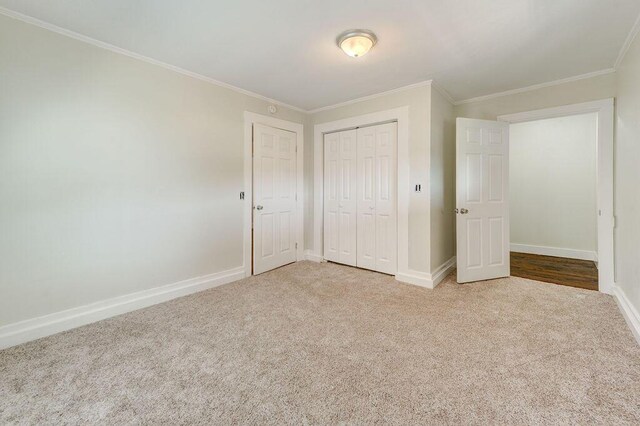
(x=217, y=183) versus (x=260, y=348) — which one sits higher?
(x=217, y=183)

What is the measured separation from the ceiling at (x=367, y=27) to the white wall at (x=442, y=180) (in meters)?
0.45

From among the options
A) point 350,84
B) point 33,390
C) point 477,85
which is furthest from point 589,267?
point 33,390

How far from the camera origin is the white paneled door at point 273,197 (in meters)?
3.67

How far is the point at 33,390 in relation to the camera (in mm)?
1541

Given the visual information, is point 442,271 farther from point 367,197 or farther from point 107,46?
point 107,46

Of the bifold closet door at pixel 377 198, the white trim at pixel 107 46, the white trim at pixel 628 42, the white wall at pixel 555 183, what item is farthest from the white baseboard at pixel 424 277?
the white trim at pixel 107 46

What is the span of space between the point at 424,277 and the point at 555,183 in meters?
3.42

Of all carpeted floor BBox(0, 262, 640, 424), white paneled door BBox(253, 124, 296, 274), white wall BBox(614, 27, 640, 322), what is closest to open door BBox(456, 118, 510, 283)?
carpeted floor BBox(0, 262, 640, 424)

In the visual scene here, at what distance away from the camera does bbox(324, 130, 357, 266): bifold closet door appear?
4.00m

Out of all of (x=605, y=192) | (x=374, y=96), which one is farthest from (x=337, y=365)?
(x=605, y=192)

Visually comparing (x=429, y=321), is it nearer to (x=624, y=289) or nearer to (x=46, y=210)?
(x=624, y=289)

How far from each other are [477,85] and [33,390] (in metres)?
4.72

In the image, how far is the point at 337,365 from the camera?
5.71 ft

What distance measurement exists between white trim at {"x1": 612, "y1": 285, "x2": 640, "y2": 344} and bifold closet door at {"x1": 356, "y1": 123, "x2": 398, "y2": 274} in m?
2.05
